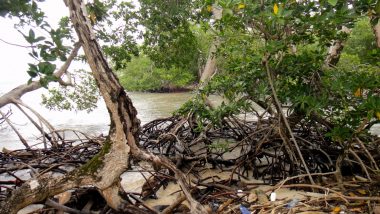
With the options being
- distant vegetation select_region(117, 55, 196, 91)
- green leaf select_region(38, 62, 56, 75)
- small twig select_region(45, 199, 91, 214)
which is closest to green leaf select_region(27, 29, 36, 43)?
green leaf select_region(38, 62, 56, 75)

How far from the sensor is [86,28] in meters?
1.94

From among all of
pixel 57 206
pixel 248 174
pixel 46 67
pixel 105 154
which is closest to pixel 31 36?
pixel 46 67

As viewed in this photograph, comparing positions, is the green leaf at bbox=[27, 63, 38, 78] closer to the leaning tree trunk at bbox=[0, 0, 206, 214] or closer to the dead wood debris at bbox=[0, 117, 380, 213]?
the leaning tree trunk at bbox=[0, 0, 206, 214]

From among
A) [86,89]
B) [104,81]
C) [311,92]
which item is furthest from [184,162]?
[86,89]

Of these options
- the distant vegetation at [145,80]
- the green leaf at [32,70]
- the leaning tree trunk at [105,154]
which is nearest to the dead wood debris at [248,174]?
the leaning tree trunk at [105,154]

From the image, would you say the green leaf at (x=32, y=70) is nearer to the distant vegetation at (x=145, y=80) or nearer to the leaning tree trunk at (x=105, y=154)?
the leaning tree trunk at (x=105, y=154)

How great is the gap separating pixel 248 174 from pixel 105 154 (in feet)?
6.17

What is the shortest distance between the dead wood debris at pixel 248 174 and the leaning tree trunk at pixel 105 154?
0.15m

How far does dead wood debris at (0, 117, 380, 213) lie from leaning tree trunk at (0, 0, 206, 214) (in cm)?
15

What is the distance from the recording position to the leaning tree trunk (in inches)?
76.7

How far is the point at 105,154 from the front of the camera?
6.95 feet

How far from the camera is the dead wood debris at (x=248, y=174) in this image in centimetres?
228

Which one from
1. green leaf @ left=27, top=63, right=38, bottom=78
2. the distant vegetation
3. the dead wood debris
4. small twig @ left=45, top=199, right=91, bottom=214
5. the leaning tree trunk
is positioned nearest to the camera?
green leaf @ left=27, top=63, right=38, bottom=78

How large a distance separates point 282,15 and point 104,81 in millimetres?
1097
